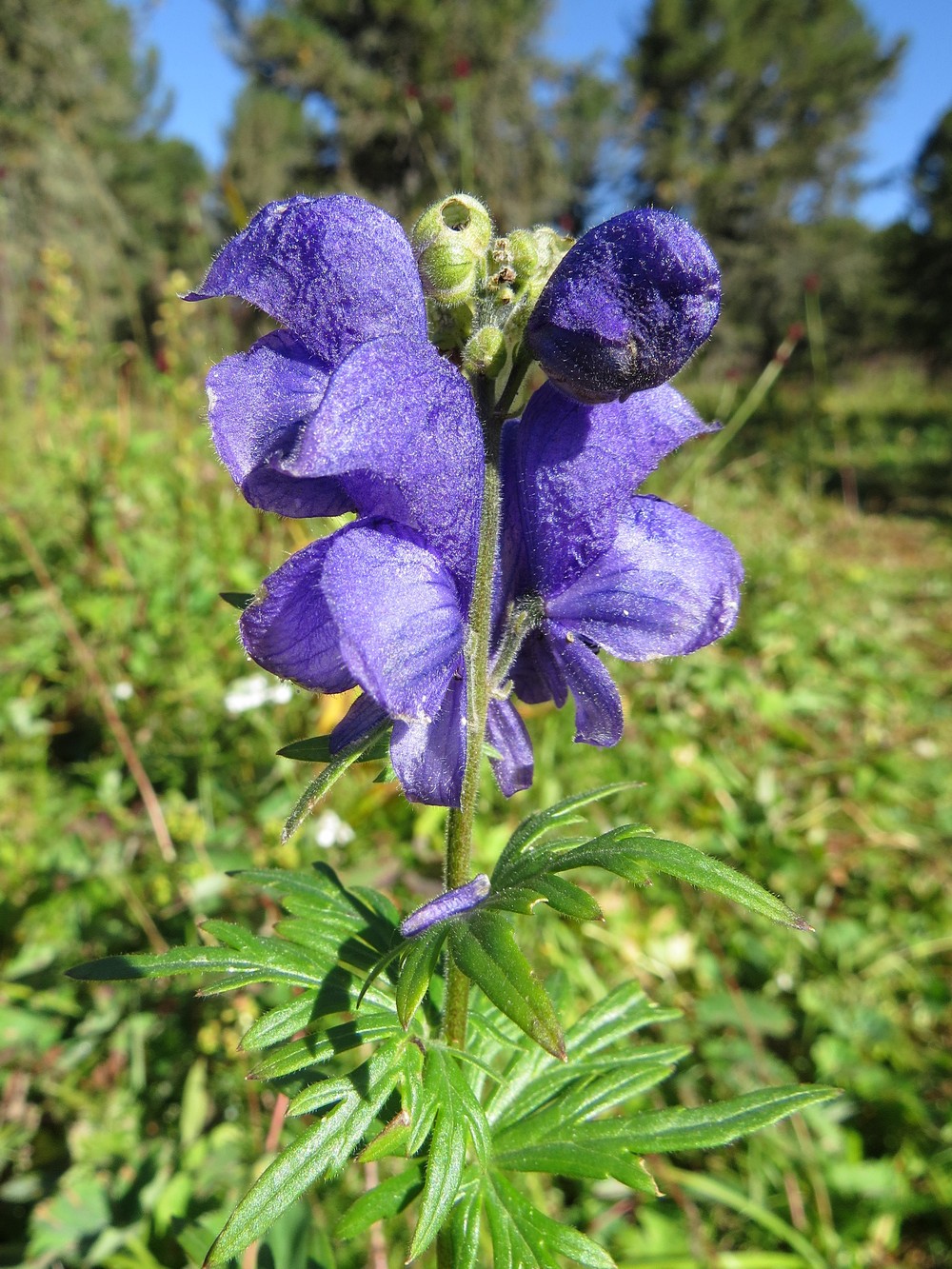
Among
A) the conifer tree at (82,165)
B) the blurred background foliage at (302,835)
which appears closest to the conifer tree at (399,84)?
the conifer tree at (82,165)

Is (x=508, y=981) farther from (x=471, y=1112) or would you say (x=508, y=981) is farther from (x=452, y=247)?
(x=452, y=247)

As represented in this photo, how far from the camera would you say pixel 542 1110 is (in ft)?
3.20

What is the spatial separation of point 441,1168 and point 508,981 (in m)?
0.22

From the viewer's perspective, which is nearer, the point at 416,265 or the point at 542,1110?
the point at 416,265

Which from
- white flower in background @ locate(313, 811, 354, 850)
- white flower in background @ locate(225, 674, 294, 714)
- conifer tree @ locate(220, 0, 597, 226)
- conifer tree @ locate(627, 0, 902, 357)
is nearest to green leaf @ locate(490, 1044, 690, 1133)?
white flower in background @ locate(313, 811, 354, 850)

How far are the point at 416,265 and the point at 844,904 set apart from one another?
222 cm

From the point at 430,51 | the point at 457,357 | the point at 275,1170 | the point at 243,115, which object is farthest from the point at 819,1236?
the point at 243,115

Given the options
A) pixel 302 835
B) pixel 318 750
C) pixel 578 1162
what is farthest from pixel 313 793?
pixel 302 835

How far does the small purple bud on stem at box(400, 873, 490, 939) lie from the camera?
2.52ft

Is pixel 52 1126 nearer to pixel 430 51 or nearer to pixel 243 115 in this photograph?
pixel 430 51

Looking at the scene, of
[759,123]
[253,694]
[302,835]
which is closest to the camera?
[302,835]

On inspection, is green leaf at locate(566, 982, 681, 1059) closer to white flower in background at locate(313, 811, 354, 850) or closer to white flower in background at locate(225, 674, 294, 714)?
white flower in background at locate(313, 811, 354, 850)

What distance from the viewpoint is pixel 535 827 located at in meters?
0.90

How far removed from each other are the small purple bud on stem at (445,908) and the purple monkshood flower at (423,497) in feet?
0.29
